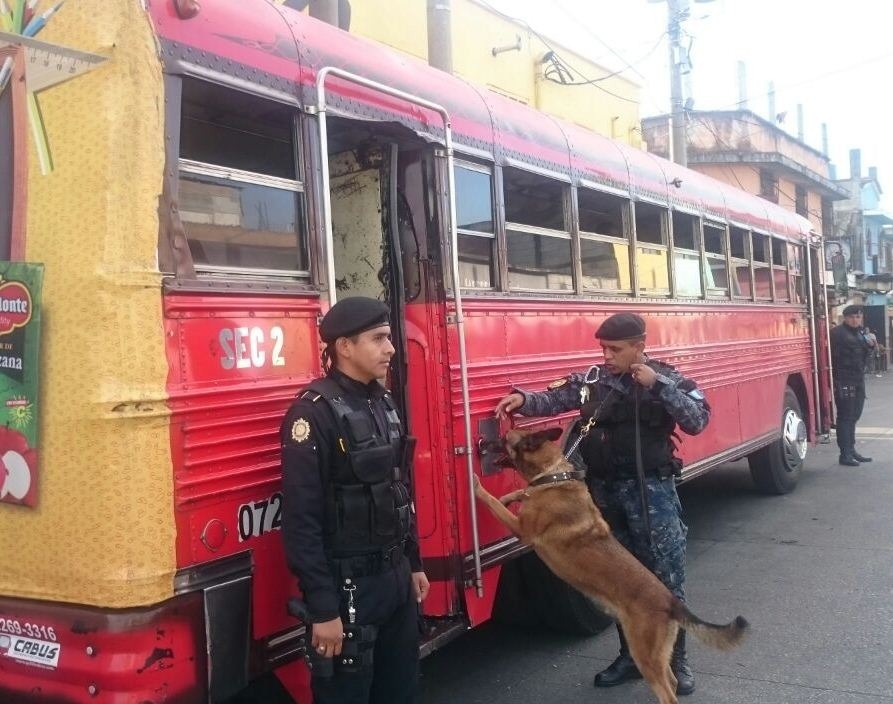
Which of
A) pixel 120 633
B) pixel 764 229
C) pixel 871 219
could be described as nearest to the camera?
pixel 120 633

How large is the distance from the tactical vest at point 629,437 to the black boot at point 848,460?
7264 mm

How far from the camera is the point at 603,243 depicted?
17.0 feet

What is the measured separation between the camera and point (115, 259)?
8.07ft

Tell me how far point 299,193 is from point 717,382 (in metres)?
4.61

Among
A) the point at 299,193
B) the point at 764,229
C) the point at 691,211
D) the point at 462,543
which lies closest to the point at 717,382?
the point at 691,211

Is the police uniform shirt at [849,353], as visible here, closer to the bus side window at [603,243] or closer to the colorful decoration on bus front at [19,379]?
the bus side window at [603,243]

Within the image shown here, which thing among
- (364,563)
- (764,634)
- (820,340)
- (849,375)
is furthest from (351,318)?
(849,375)

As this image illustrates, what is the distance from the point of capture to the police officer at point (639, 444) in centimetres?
389

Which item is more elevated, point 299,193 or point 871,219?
point 871,219

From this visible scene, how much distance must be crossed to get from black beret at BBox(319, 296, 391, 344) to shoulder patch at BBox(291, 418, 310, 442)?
312 millimetres

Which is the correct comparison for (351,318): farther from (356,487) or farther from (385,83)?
(385,83)

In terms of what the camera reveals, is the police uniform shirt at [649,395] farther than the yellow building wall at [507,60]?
No

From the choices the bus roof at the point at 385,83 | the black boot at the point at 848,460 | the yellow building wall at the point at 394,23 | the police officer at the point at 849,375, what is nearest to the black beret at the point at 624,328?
the bus roof at the point at 385,83

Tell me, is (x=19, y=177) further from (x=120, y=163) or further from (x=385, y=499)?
(x=385, y=499)
